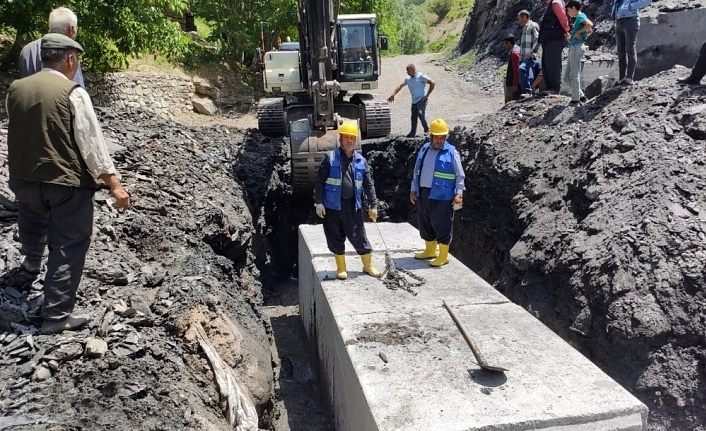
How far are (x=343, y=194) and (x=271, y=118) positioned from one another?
17.5 feet

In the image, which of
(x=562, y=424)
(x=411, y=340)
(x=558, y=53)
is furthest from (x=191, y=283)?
(x=558, y=53)

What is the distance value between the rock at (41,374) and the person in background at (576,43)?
7.38m

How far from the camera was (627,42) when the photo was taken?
7457 mm

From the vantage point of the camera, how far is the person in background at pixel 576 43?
7660mm

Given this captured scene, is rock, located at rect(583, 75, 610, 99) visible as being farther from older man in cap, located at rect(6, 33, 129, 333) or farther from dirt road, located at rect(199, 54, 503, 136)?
older man in cap, located at rect(6, 33, 129, 333)

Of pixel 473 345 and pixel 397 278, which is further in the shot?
pixel 397 278

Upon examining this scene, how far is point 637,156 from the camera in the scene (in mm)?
6250

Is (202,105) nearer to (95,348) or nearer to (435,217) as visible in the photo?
(435,217)

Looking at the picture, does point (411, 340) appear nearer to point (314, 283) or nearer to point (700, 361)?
point (314, 283)

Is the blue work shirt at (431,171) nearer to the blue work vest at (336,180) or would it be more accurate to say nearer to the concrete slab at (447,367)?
the blue work vest at (336,180)

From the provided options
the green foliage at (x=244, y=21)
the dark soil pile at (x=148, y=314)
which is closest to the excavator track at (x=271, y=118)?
the dark soil pile at (x=148, y=314)

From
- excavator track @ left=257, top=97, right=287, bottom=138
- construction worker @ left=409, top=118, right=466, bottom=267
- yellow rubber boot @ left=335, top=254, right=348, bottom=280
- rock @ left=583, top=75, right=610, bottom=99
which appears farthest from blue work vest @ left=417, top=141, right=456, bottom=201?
excavator track @ left=257, top=97, right=287, bottom=138

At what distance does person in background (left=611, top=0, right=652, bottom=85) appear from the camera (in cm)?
717

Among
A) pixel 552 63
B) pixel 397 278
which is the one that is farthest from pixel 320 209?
pixel 552 63
